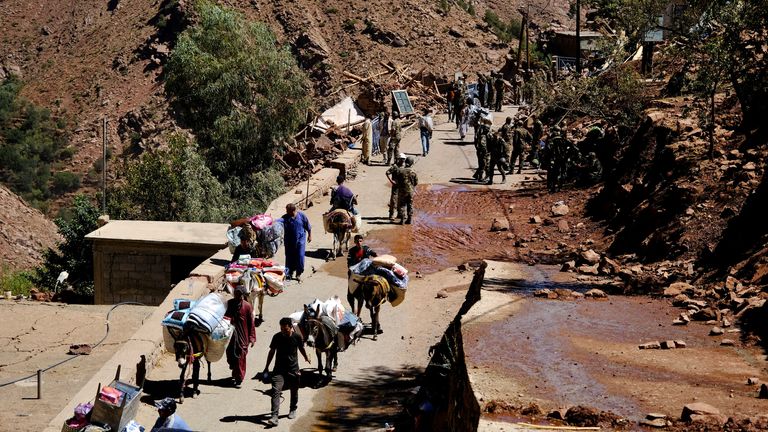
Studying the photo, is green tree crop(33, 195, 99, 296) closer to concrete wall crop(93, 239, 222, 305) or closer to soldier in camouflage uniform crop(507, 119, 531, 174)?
concrete wall crop(93, 239, 222, 305)

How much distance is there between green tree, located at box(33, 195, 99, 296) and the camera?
3020 cm

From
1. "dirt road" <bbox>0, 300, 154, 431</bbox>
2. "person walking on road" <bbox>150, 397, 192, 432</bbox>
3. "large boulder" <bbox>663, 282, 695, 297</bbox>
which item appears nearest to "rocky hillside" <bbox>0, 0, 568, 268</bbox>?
"dirt road" <bbox>0, 300, 154, 431</bbox>

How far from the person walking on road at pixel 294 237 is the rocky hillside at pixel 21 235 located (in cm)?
2236

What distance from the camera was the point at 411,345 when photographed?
51.3 ft

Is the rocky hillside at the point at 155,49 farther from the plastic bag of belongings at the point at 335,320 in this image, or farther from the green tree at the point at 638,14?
the plastic bag of belongings at the point at 335,320

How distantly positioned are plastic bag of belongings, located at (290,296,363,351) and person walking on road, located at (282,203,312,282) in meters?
3.36

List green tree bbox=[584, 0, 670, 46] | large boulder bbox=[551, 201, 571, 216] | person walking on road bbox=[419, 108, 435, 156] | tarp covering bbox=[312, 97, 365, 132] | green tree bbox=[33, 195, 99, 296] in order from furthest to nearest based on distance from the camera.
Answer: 1. tarp covering bbox=[312, 97, 365, 132]
2. green tree bbox=[33, 195, 99, 296]
3. person walking on road bbox=[419, 108, 435, 156]
4. large boulder bbox=[551, 201, 571, 216]
5. green tree bbox=[584, 0, 670, 46]

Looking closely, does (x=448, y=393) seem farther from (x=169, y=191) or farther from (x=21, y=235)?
(x=21, y=235)

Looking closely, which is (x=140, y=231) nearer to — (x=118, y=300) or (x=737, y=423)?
(x=118, y=300)

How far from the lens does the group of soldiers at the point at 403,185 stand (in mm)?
21594

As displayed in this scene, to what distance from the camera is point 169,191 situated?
1417 inches

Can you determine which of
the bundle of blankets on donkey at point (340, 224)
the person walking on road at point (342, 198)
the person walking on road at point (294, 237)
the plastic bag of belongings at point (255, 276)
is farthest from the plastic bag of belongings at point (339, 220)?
the plastic bag of belongings at point (255, 276)

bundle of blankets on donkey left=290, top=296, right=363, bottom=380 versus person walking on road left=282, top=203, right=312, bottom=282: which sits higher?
person walking on road left=282, top=203, right=312, bottom=282

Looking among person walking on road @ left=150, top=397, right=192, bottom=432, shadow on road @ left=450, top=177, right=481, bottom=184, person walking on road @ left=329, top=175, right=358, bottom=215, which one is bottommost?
person walking on road @ left=150, top=397, right=192, bottom=432
